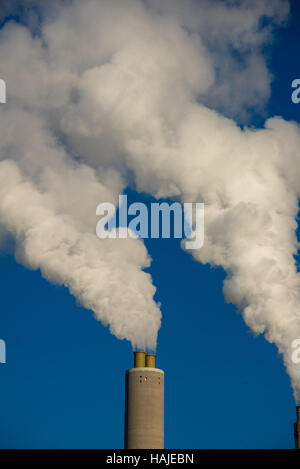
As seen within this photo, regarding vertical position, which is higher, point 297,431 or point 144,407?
point 144,407

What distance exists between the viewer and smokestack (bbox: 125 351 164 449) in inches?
3155

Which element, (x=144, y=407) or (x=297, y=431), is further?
(x=297, y=431)

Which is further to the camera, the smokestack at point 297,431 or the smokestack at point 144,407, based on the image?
the smokestack at point 297,431

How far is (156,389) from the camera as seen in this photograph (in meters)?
83.3

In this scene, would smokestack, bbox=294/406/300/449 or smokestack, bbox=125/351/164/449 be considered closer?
smokestack, bbox=125/351/164/449

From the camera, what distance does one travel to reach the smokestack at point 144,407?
3155 inches

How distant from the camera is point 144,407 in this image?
8144 cm
